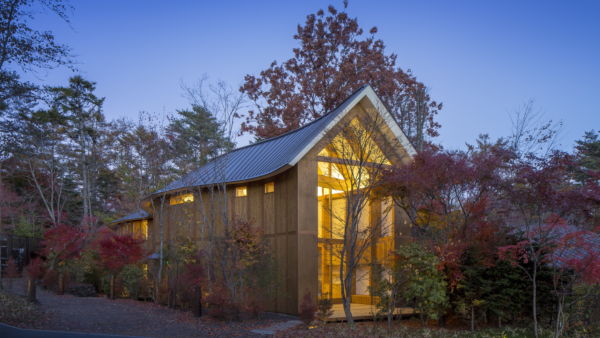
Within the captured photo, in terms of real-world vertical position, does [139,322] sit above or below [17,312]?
below

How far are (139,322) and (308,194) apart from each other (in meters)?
5.21

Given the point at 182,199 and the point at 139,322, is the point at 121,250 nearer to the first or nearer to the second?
the point at 182,199

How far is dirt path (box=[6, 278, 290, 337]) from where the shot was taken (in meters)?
10.6

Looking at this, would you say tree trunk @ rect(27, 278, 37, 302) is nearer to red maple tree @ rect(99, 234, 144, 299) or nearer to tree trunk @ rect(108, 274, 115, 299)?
red maple tree @ rect(99, 234, 144, 299)

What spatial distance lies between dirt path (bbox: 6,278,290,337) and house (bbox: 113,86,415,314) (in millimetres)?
1778

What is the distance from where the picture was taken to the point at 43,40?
1175cm

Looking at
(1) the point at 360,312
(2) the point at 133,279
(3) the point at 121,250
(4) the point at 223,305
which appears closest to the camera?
(4) the point at 223,305

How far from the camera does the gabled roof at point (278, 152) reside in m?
12.8

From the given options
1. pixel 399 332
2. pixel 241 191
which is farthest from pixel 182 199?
pixel 399 332

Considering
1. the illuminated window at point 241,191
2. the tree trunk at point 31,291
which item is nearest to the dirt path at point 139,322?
the tree trunk at point 31,291

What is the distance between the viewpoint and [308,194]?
42.5 feet

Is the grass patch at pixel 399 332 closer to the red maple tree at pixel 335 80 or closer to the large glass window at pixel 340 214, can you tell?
the large glass window at pixel 340 214

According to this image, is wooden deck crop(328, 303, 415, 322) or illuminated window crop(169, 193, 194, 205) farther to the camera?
illuminated window crop(169, 193, 194, 205)

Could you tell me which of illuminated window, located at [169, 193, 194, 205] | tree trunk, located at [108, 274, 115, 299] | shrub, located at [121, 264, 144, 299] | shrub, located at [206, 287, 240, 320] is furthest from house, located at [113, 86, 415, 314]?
tree trunk, located at [108, 274, 115, 299]
